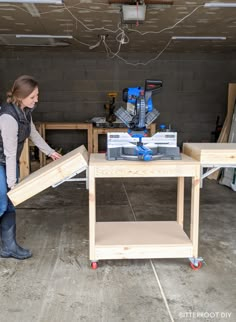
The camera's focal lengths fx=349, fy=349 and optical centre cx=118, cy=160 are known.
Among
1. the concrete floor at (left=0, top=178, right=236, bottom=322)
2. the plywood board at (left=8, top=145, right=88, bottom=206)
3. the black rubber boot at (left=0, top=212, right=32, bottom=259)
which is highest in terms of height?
the plywood board at (left=8, top=145, right=88, bottom=206)

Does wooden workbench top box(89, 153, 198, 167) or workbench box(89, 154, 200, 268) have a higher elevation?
wooden workbench top box(89, 153, 198, 167)

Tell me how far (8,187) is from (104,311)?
3.37 feet

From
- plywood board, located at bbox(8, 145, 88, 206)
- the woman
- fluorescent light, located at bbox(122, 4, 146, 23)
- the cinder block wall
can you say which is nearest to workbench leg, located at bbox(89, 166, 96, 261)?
plywood board, located at bbox(8, 145, 88, 206)

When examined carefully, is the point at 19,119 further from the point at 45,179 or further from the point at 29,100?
the point at 45,179

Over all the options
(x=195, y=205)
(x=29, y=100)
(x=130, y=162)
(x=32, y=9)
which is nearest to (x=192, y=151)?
(x=195, y=205)

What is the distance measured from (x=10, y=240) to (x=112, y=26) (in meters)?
2.93

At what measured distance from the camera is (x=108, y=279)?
2.33m

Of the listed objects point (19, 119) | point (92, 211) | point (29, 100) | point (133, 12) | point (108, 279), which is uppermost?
point (133, 12)

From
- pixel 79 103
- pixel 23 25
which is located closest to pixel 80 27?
pixel 23 25

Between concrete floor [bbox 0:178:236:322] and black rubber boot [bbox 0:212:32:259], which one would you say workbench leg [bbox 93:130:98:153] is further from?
black rubber boot [bbox 0:212:32:259]

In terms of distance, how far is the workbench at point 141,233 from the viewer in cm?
226

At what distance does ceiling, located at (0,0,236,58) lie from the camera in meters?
3.50

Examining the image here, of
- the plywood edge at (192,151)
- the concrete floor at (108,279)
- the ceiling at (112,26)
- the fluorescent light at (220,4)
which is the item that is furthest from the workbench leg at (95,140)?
the plywood edge at (192,151)

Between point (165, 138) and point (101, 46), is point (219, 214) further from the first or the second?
point (101, 46)
